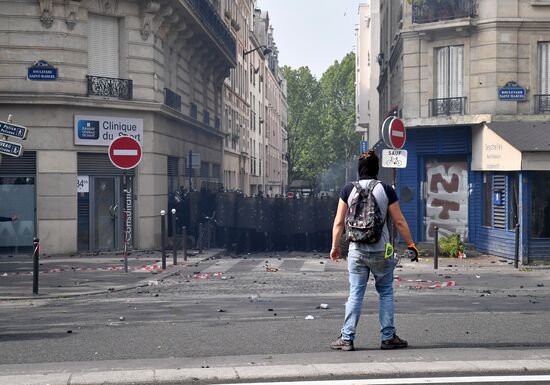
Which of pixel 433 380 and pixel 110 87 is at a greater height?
pixel 110 87

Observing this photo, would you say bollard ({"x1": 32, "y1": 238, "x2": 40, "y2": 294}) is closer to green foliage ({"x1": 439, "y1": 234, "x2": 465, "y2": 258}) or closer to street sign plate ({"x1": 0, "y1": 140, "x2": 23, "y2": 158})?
street sign plate ({"x1": 0, "y1": 140, "x2": 23, "y2": 158})

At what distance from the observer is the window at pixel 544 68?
21328 mm

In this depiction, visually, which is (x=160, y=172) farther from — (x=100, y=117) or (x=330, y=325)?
(x=330, y=325)

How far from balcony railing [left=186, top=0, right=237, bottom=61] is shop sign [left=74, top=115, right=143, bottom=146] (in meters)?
6.12

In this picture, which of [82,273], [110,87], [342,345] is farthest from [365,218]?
[110,87]

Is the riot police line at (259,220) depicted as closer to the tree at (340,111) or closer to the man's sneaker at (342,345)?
the man's sneaker at (342,345)

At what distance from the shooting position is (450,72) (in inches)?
896

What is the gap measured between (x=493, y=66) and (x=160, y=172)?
393 inches

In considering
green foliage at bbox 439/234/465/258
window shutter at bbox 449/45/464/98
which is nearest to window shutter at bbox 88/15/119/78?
window shutter at bbox 449/45/464/98

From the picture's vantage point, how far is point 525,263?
18.8m

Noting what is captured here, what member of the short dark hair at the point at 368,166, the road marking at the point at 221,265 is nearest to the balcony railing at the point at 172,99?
the road marking at the point at 221,265

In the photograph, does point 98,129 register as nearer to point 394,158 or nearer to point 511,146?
point 394,158

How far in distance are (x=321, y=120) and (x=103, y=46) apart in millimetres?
76449

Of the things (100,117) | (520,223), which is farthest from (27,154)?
(520,223)
